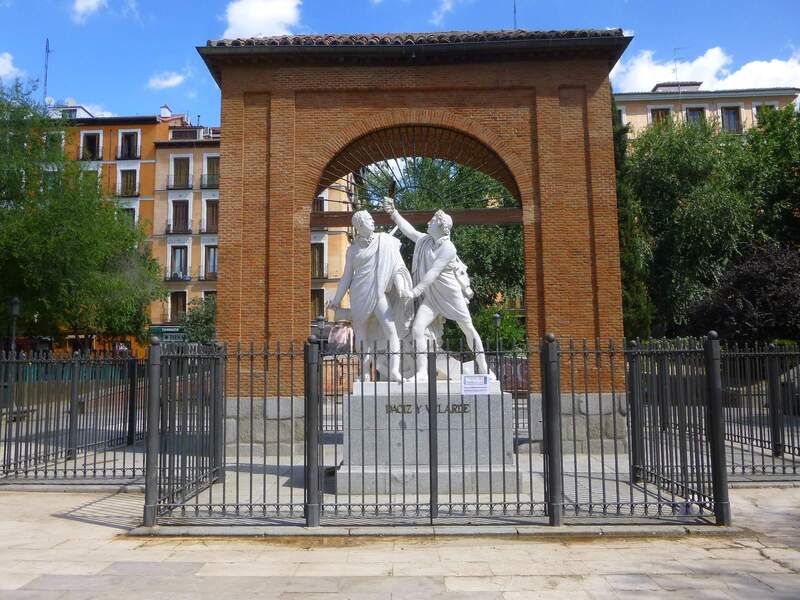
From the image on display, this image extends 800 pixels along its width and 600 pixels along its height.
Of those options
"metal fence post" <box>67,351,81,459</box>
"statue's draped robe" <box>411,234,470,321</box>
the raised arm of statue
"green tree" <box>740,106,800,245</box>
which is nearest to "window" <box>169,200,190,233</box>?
"green tree" <box>740,106,800,245</box>

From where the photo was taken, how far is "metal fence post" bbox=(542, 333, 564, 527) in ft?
21.8

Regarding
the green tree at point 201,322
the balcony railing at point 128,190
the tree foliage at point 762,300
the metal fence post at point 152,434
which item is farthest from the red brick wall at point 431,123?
the balcony railing at point 128,190

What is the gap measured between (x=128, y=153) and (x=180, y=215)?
5.34 metres

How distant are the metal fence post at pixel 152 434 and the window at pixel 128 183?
127ft

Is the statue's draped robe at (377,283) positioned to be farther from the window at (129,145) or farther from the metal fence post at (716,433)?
the window at (129,145)

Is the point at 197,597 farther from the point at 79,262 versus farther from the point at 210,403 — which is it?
the point at 79,262

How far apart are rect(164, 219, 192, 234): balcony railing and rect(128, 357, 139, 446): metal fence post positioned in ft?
104

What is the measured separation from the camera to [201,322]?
37.3 m

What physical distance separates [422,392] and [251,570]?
3340mm

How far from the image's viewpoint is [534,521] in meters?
6.78

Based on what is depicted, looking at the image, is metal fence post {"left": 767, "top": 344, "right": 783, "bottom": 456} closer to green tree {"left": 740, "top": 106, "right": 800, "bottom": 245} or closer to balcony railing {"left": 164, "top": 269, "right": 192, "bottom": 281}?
green tree {"left": 740, "top": 106, "right": 800, "bottom": 245}

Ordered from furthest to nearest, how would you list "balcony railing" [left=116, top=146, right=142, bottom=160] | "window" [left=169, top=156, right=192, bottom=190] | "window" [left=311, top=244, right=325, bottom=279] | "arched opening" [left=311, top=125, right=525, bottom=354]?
"balcony railing" [left=116, top=146, right=142, bottom=160], "window" [left=169, top=156, right=192, bottom=190], "window" [left=311, top=244, right=325, bottom=279], "arched opening" [left=311, top=125, right=525, bottom=354]

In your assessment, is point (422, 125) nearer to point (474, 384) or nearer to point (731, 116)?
point (474, 384)

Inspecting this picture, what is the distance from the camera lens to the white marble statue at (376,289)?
8.89m
